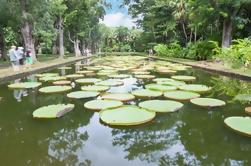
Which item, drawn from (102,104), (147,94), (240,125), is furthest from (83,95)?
(240,125)

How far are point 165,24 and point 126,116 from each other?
84.5 feet

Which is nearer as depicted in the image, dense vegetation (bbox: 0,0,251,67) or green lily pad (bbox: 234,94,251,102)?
green lily pad (bbox: 234,94,251,102)

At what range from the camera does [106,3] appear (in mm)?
37000

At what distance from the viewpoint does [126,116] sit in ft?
17.3

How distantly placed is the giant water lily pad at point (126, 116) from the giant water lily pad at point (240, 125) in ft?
4.57

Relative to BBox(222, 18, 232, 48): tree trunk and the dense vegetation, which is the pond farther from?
BBox(222, 18, 232, 48): tree trunk

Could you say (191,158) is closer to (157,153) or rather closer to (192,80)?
(157,153)

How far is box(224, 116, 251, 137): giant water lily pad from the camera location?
4.41 metres

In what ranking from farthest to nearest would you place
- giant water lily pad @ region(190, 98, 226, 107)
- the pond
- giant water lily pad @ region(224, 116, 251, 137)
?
1. giant water lily pad @ region(190, 98, 226, 107)
2. giant water lily pad @ region(224, 116, 251, 137)
3. the pond

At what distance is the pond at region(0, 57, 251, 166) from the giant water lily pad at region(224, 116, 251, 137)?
9cm

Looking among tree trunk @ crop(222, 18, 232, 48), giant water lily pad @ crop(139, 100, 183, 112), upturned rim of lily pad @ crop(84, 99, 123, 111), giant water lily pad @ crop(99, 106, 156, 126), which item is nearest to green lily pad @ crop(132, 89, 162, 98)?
giant water lily pad @ crop(139, 100, 183, 112)

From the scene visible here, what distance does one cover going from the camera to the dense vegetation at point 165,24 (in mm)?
16375

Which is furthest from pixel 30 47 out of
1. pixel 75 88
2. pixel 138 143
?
pixel 138 143

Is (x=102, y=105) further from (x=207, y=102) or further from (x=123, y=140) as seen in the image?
(x=207, y=102)
